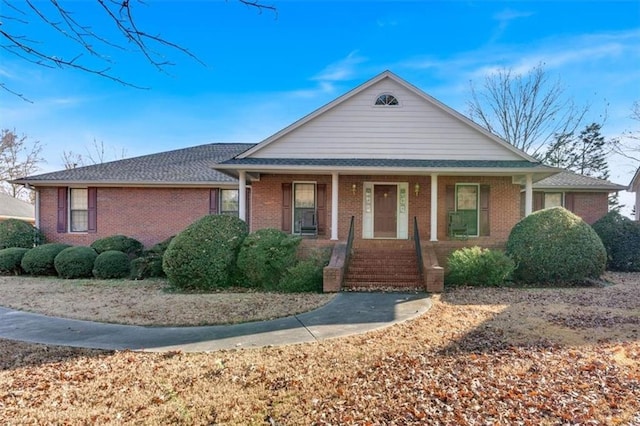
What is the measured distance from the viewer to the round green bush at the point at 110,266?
12469mm

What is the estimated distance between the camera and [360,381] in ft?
13.2

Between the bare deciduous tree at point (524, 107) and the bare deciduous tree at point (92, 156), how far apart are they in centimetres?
3480

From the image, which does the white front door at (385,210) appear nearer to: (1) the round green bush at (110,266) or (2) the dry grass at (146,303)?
(2) the dry grass at (146,303)

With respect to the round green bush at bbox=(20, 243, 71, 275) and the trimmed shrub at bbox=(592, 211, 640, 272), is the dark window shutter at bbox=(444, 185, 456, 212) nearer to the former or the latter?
the trimmed shrub at bbox=(592, 211, 640, 272)

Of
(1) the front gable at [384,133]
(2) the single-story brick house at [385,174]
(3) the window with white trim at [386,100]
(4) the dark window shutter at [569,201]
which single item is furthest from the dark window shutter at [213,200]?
(4) the dark window shutter at [569,201]

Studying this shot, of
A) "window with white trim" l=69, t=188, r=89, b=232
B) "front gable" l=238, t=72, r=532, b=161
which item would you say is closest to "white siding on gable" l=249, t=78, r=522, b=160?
"front gable" l=238, t=72, r=532, b=161

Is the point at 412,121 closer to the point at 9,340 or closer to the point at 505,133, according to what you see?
the point at 9,340

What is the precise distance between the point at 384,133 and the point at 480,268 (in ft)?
19.1

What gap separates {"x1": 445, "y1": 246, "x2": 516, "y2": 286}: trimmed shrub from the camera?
10125 mm

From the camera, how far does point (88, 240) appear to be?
1587cm

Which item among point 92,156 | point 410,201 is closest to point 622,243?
point 410,201

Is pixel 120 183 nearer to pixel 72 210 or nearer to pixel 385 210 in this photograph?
pixel 72 210

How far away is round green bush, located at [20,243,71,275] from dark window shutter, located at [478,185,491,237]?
607 inches

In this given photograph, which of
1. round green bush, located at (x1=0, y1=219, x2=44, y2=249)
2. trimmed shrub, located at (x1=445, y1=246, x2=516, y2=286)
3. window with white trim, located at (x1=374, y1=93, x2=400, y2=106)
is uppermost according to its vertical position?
window with white trim, located at (x1=374, y1=93, x2=400, y2=106)
